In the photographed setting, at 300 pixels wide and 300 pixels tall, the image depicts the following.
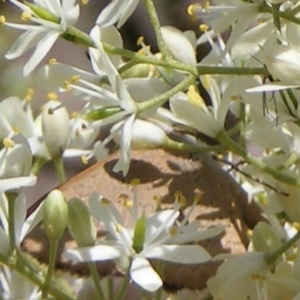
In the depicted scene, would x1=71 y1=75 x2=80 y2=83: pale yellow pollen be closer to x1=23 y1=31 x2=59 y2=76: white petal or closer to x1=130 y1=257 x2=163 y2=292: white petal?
x1=23 y1=31 x2=59 y2=76: white petal

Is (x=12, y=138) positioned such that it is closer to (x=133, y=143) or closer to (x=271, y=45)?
(x=133, y=143)

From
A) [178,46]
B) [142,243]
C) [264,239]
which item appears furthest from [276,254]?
[178,46]

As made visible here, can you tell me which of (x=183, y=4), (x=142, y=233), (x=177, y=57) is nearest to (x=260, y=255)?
(x=142, y=233)

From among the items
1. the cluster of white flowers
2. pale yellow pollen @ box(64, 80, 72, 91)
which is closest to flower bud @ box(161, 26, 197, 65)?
the cluster of white flowers

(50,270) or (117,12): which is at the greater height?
(117,12)

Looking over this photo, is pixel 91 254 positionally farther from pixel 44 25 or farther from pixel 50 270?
pixel 44 25

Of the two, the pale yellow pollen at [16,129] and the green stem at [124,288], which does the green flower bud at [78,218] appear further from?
the pale yellow pollen at [16,129]

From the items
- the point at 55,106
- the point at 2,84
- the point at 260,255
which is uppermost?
the point at 55,106

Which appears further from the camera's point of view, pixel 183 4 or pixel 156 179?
pixel 183 4
